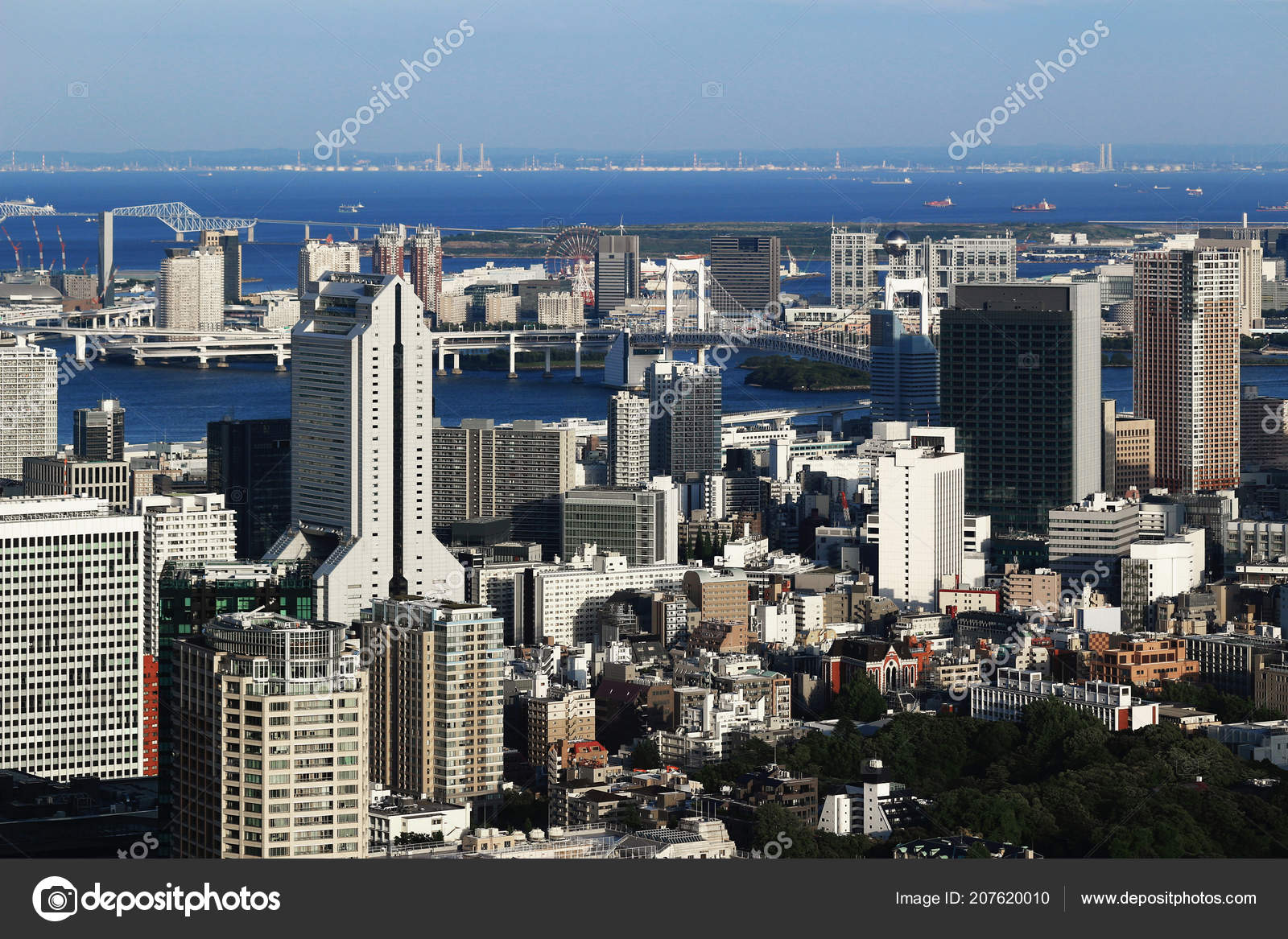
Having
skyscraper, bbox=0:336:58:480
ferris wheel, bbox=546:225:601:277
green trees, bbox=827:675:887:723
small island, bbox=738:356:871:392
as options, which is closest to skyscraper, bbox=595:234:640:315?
ferris wheel, bbox=546:225:601:277

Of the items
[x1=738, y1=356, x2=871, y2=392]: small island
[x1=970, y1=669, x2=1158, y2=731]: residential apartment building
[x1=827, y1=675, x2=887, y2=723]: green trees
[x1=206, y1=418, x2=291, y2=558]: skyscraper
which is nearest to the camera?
[x1=970, y1=669, x2=1158, y2=731]: residential apartment building

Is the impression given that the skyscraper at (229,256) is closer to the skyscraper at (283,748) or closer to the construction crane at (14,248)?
the construction crane at (14,248)

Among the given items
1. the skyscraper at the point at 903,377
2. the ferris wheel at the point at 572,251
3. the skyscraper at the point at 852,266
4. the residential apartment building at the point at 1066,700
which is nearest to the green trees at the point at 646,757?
the residential apartment building at the point at 1066,700

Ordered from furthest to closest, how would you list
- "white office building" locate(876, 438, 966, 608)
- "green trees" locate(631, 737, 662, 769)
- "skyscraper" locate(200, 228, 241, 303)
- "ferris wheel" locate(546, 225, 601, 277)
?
1. "ferris wheel" locate(546, 225, 601, 277)
2. "skyscraper" locate(200, 228, 241, 303)
3. "white office building" locate(876, 438, 966, 608)
4. "green trees" locate(631, 737, 662, 769)

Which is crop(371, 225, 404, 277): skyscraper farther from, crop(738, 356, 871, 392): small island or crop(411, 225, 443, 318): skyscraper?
crop(738, 356, 871, 392): small island

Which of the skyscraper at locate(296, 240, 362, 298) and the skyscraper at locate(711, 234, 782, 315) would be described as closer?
the skyscraper at locate(296, 240, 362, 298)

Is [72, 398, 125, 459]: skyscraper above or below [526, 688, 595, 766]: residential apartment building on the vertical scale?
above
